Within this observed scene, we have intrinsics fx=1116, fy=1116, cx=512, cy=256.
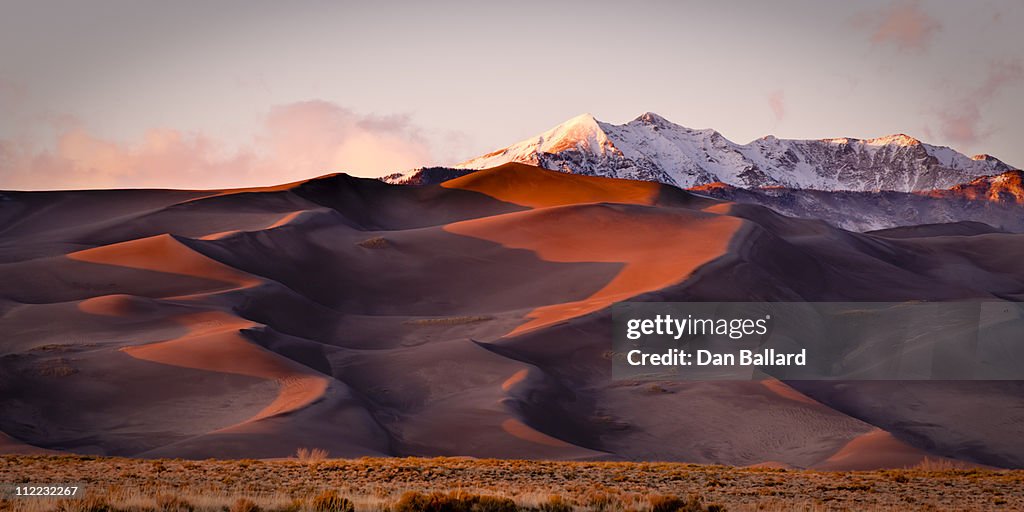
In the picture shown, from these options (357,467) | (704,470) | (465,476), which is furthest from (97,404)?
(704,470)

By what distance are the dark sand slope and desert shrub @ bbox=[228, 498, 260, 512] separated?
1891 cm

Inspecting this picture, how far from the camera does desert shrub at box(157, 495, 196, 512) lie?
1744 centimetres

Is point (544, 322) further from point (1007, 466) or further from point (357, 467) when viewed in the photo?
point (357, 467)

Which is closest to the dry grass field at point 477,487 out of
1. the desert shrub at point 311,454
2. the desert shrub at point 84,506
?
the desert shrub at point 84,506

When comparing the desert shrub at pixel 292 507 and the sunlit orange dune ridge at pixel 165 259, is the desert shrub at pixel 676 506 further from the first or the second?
A: the sunlit orange dune ridge at pixel 165 259

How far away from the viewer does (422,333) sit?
223ft

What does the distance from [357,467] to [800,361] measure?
37482mm

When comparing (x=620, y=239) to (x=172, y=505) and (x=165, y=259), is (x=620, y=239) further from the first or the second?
(x=172, y=505)

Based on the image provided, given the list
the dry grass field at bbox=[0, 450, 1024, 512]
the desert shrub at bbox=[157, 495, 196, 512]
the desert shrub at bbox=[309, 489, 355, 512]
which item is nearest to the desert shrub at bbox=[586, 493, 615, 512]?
the dry grass field at bbox=[0, 450, 1024, 512]

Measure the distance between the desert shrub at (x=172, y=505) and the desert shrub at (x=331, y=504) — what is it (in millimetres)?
1927

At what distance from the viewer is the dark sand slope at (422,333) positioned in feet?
141

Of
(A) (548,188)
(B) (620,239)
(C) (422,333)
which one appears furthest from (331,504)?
(A) (548,188)

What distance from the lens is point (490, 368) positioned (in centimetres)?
5359

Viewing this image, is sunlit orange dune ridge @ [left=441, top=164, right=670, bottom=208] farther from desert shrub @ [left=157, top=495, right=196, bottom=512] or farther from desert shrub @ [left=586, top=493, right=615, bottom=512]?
desert shrub @ [left=157, top=495, right=196, bottom=512]
